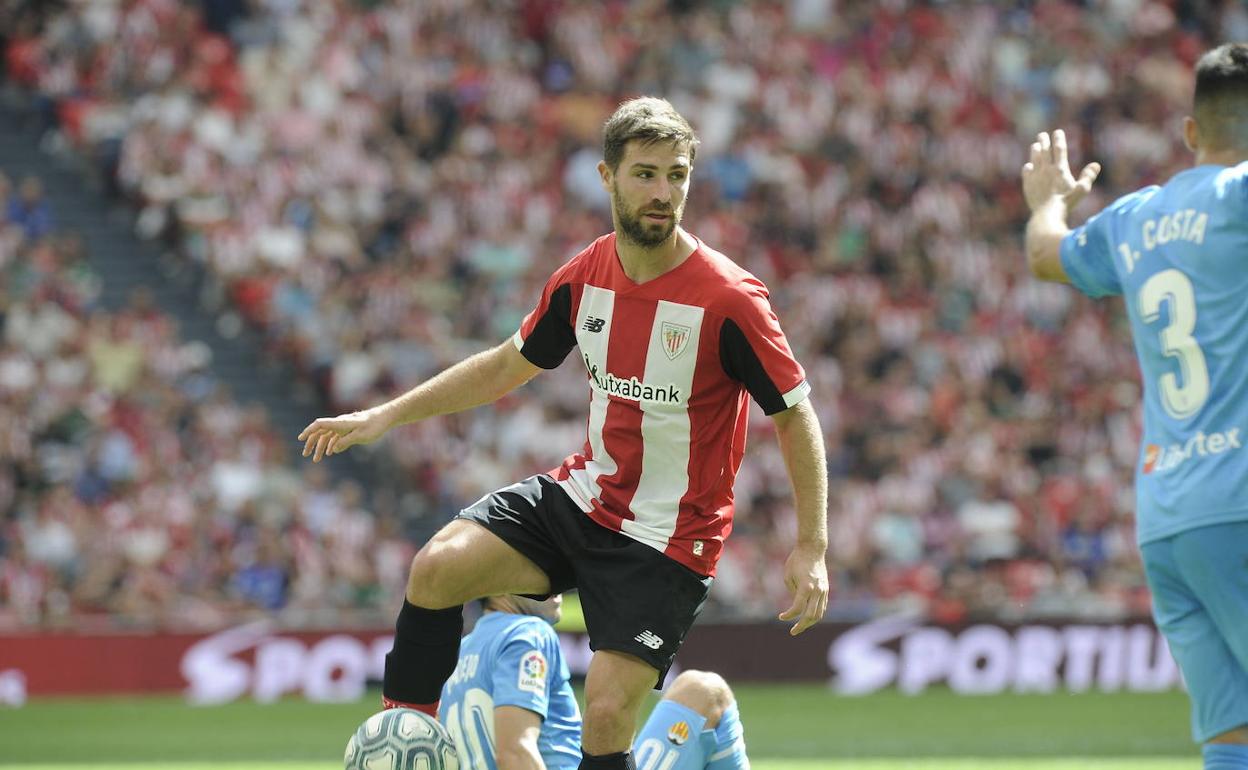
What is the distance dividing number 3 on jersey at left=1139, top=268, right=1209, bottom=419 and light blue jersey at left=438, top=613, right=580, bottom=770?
8.22 feet

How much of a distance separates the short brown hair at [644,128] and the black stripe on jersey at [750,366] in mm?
582

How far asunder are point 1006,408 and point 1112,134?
4.58 m

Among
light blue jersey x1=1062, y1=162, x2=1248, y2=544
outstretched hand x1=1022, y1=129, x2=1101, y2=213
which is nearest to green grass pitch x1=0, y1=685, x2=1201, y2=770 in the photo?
outstretched hand x1=1022, y1=129, x2=1101, y2=213

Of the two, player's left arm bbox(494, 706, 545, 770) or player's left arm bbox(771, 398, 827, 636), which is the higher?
player's left arm bbox(771, 398, 827, 636)

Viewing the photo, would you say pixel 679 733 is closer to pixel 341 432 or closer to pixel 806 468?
pixel 806 468

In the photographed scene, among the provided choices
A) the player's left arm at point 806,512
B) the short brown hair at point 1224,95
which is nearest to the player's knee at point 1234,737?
the player's left arm at point 806,512

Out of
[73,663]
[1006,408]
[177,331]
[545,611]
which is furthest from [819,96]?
[545,611]

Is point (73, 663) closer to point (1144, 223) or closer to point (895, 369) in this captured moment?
point (895, 369)

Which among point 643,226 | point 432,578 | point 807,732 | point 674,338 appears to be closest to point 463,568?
point 432,578

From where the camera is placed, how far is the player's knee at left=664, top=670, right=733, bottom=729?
5984 mm

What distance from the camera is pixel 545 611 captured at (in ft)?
22.1

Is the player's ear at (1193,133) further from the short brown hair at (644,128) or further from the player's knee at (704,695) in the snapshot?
the player's knee at (704,695)

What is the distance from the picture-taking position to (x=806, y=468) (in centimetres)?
557

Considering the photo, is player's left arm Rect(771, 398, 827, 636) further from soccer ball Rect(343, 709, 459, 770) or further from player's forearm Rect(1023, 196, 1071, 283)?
soccer ball Rect(343, 709, 459, 770)
